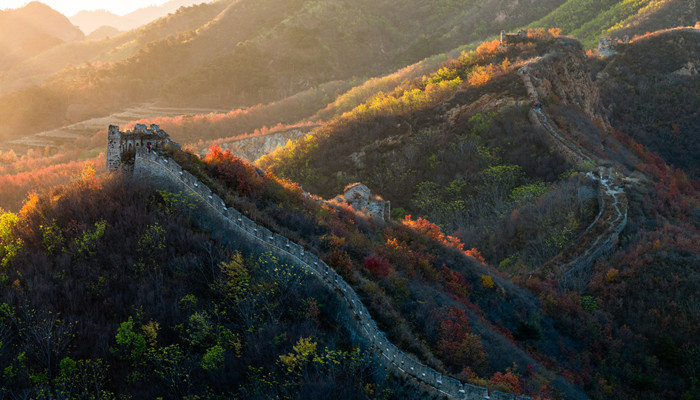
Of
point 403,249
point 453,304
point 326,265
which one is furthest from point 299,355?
point 403,249

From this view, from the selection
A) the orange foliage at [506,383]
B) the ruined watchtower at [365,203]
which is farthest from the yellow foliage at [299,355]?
the ruined watchtower at [365,203]

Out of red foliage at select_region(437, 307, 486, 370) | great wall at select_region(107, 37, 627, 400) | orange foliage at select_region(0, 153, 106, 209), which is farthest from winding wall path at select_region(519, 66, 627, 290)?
orange foliage at select_region(0, 153, 106, 209)

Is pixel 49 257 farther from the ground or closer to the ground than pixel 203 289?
farther from the ground

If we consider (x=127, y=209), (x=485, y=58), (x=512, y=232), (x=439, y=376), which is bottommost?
(x=512, y=232)

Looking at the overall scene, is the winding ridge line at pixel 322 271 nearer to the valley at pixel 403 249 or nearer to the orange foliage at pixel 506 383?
the valley at pixel 403 249

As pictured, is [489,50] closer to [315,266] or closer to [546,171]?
[546,171]

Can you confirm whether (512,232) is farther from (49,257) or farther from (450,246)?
(49,257)

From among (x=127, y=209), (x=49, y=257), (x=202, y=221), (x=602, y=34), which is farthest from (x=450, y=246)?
(x=602, y=34)
